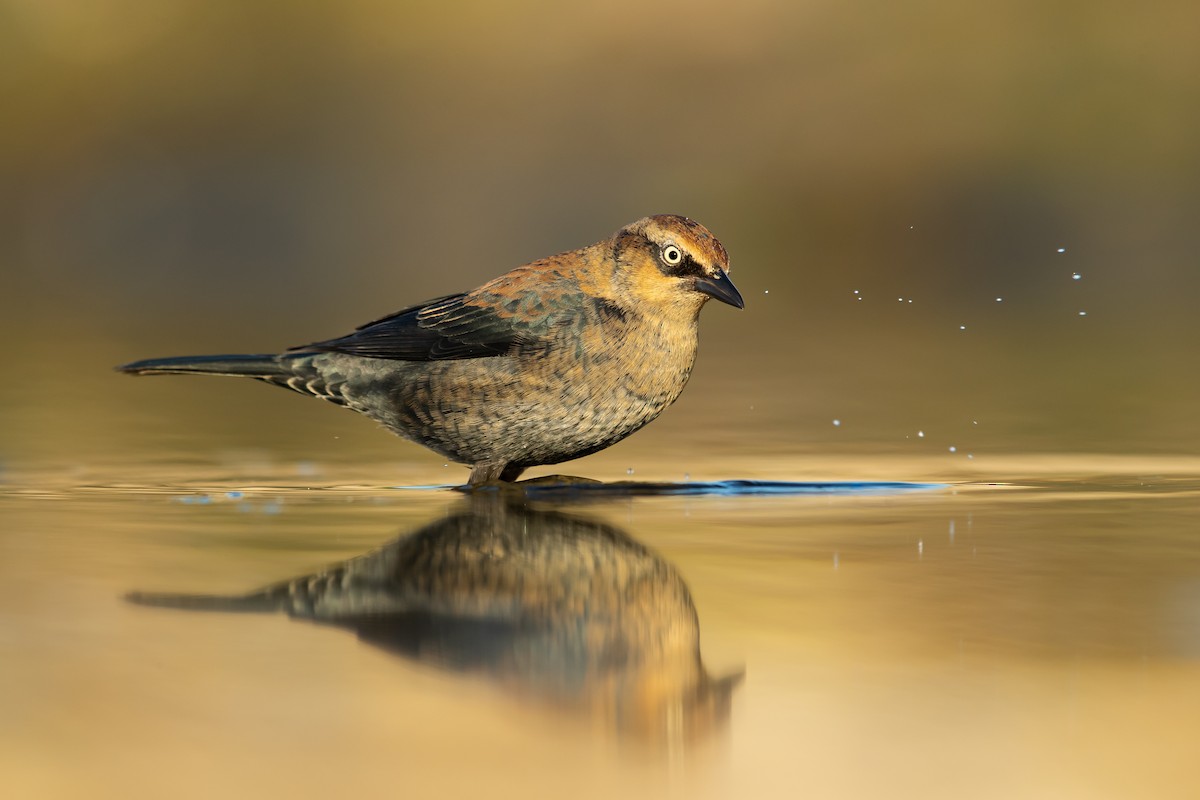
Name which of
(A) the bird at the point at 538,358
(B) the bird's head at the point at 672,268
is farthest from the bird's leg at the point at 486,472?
(B) the bird's head at the point at 672,268

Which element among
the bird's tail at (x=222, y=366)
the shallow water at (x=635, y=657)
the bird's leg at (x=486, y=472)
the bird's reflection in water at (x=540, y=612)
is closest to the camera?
the shallow water at (x=635, y=657)

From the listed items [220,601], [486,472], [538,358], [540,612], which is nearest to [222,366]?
[486,472]

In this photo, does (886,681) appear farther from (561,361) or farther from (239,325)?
(239,325)

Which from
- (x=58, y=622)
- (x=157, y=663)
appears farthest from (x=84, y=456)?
(x=157, y=663)

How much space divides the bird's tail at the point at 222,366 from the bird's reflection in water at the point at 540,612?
6.58ft

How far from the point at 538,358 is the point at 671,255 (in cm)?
79

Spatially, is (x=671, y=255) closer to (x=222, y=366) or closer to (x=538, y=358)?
(x=538, y=358)

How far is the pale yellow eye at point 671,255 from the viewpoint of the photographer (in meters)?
8.45

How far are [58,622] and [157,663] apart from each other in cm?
67

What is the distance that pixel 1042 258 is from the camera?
28547mm

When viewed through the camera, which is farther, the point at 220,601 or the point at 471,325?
the point at 471,325

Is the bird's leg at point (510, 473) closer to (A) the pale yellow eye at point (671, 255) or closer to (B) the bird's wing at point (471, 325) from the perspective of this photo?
(B) the bird's wing at point (471, 325)

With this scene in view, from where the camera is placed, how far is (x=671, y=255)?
8.46 m

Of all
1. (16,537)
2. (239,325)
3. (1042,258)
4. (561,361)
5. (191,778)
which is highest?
(1042,258)
